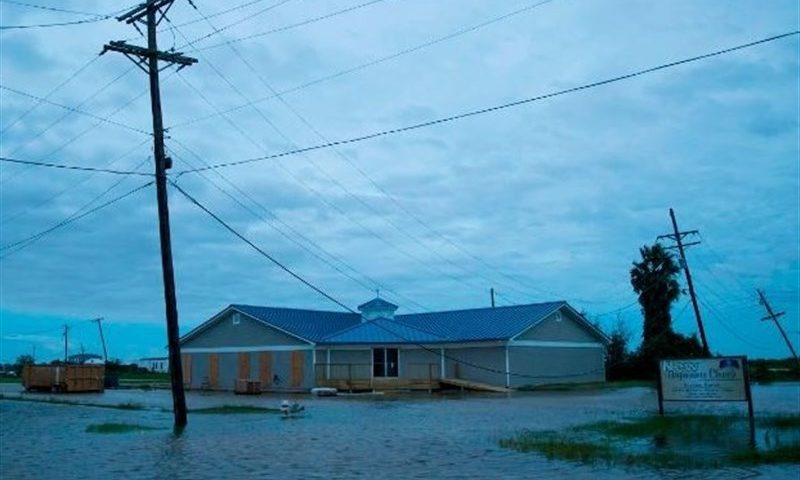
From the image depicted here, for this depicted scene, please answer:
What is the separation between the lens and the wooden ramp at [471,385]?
49312 millimetres

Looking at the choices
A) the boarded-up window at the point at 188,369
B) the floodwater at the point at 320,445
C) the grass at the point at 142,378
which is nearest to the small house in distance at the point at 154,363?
the grass at the point at 142,378

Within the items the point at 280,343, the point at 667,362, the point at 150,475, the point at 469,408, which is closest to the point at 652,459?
the point at 150,475

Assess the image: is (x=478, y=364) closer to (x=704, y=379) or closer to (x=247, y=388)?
Answer: (x=247, y=388)

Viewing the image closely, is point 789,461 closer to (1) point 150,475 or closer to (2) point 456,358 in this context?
(1) point 150,475

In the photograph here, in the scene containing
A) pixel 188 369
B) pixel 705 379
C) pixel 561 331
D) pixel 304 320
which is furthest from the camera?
pixel 188 369

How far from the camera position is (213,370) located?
196ft

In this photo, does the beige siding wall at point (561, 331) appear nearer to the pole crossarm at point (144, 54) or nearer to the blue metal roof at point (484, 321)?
the blue metal roof at point (484, 321)

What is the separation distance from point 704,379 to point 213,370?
4192 centimetres

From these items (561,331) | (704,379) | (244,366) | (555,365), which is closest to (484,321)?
(561,331)

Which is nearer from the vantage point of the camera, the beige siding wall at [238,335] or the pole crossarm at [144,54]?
the pole crossarm at [144,54]

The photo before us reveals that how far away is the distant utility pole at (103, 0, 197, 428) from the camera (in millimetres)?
24875

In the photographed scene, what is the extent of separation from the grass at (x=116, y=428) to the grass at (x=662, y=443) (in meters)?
10.3

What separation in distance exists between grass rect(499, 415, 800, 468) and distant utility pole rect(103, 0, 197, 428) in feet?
32.2

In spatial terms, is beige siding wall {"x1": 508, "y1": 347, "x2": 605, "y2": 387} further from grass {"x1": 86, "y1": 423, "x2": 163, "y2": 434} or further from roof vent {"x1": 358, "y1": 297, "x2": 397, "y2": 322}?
grass {"x1": 86, "y1": 423, "x2": 163, "y2": 434}
